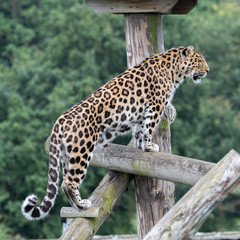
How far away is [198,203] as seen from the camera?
18.6 ft

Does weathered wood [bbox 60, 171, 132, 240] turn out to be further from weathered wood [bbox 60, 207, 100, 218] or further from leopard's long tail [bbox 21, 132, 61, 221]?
leopard's long tail [bbox 21, 132, 61, 221]

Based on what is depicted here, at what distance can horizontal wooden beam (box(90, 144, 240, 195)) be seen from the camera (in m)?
6.50

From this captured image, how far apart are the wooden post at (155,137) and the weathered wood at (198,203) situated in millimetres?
2063

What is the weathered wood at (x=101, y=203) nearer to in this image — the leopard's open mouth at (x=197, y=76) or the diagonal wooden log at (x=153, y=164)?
the diagonal wooden log at (x=153, y=164)

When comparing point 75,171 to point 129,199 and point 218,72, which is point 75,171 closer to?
point 129,199

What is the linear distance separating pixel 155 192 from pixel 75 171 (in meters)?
1.56

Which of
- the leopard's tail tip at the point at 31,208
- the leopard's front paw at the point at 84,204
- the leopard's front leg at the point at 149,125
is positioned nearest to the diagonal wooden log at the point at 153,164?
the leopard's front leg at the point at 149,125

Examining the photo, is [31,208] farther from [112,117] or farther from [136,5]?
[136,5]

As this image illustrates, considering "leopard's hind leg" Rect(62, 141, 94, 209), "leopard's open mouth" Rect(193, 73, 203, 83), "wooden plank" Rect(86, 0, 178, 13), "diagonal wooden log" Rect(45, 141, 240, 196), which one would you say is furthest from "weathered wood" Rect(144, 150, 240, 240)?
"wooden plank" Rect(86, 0, 178, 13)

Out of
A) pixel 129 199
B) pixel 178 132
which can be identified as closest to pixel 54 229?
pixel 129 199

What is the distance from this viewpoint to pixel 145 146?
24.2 ft

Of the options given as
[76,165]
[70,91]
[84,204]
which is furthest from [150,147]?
[70,91]

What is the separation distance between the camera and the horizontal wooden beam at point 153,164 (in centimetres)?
650

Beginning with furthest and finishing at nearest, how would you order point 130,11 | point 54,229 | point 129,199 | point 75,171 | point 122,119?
point 129,199
point 54,229
point 130,11
point 122,119
point 75,171
